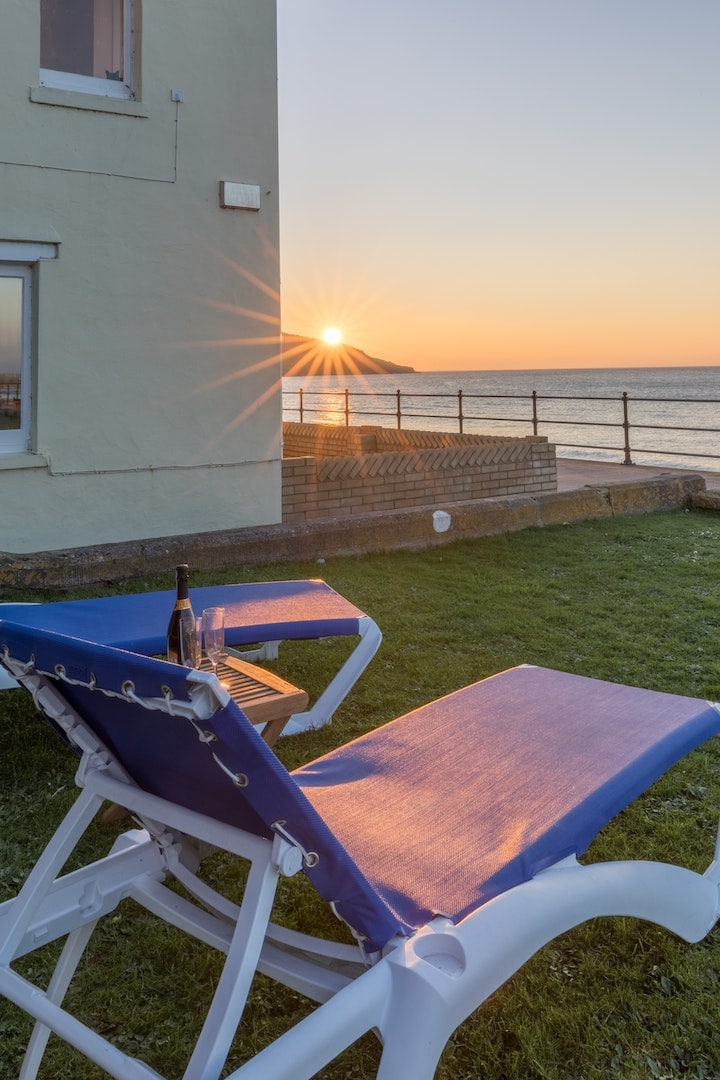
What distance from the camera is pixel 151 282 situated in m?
5.93

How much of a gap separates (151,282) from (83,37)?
1619mm

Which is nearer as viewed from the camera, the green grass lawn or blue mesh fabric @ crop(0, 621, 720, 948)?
blue mesh fabric @ crop(0, 621, 720, 948)

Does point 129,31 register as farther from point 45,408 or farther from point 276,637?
point 276,637

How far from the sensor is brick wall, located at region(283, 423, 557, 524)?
7070 millimetres

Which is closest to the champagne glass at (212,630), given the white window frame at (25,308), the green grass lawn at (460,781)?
the green grass lawn at (460,781)

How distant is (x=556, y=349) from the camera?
79.1 metres

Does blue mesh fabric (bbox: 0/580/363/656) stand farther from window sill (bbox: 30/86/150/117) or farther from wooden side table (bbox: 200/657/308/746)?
window sill (bbox: 30/86/150/117)

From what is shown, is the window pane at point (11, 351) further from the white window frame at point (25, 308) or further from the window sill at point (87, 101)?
the window sill at point (87, 101)

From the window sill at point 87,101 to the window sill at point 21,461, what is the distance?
86.8 inches

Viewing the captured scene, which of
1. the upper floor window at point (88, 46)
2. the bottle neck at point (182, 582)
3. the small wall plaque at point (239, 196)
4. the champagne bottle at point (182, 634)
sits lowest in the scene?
the champagne bottle at point (182, 634)

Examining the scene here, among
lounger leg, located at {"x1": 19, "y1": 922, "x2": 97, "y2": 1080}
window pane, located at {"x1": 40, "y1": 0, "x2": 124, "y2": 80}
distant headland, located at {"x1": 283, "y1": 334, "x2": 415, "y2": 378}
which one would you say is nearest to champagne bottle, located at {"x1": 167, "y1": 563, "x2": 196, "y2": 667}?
lounger leg, located at {"x1": 19, "y1": 922, "x2": 97, "y2": 1080}

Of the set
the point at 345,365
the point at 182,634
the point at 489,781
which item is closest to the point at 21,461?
the point at 182,634

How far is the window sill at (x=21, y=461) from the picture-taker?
5439 mm

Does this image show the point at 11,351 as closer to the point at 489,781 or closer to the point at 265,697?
the point at 265,697
